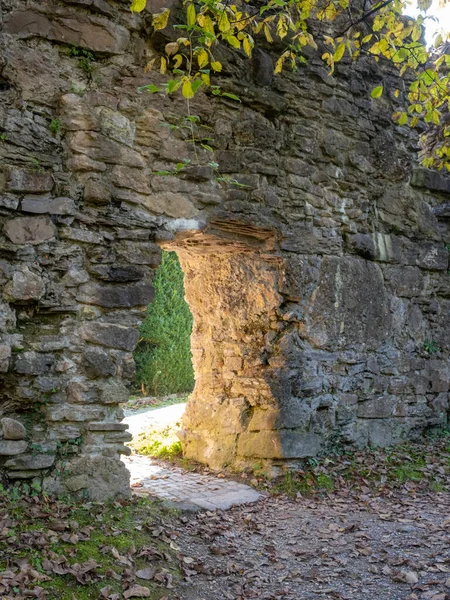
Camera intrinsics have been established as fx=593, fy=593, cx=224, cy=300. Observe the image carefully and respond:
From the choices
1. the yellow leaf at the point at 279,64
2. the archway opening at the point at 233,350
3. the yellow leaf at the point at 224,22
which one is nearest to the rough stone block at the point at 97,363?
the archway opening at the point at 233,350

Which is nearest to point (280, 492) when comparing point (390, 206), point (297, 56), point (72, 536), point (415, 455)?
point (415, 455)

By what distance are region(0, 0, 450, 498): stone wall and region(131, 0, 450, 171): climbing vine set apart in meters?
0.22

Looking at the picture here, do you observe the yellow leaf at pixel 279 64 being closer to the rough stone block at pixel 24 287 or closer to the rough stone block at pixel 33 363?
the rough stone block at pixel 24 287

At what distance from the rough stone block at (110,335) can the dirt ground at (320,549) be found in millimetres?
1256

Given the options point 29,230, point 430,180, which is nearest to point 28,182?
point 29,230

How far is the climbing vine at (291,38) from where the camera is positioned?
3.55 meters

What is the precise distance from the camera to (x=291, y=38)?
196 inches

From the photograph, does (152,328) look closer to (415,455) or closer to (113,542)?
(415,455)

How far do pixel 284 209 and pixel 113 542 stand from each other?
291 cm

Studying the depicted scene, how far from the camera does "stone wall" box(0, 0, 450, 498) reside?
12.3ft

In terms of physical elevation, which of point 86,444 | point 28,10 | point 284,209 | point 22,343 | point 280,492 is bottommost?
point 280,492

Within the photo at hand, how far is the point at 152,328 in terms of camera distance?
35.2 ft

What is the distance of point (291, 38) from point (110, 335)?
2.95 m

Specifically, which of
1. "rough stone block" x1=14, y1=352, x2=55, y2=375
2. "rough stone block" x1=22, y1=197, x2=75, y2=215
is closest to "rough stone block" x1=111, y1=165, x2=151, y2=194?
"rough stone block" x1=22, y1=197, x2=75, y2=215
